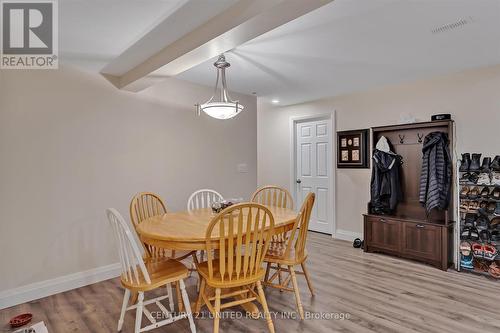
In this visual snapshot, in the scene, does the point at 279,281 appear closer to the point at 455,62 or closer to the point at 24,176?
the point at 24,176

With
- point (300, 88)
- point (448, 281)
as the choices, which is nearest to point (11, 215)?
point (300, 88)

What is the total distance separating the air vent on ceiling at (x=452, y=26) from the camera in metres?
2.26

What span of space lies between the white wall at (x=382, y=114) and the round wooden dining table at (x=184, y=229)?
6.98ft

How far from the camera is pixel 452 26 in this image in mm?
2355

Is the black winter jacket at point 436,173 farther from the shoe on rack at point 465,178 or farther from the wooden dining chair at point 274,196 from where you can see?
the wooden dining chair at point 274,196

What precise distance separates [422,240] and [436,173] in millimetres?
827

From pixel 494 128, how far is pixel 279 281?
2.94 m

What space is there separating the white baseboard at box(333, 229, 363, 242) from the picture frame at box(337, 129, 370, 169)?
1.03 metres

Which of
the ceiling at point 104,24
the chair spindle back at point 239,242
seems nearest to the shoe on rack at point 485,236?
the chair spindle back at point 239,242

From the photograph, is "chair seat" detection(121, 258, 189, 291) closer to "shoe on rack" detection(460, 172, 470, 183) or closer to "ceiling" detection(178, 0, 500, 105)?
"ceiling" detection(178, 0, 500, 105)

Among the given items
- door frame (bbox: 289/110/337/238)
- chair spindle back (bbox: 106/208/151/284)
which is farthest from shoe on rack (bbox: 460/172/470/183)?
chair spindle back (bbox: 106/208/151/284)

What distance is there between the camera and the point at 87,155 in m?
3.11

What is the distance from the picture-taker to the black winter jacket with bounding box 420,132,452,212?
3471 mm

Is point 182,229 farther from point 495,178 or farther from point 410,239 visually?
point 495,178
